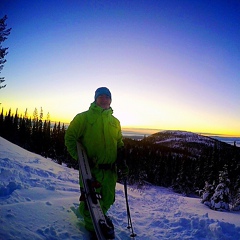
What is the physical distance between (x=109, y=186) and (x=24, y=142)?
64.2 meters

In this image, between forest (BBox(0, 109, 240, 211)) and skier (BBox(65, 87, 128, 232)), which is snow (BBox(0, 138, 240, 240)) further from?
forest (BBox(0, 109, 240, 211))

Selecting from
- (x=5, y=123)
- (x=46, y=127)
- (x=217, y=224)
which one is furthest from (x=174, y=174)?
(x=217, y=224)

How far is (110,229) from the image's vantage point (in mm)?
3033

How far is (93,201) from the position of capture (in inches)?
132

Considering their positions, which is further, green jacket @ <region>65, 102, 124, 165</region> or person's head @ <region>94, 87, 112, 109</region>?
person's head @ <region>94, 87, 112, 109</region>

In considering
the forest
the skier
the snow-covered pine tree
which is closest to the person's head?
the skier

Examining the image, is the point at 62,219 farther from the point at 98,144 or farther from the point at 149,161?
the point at 149,161

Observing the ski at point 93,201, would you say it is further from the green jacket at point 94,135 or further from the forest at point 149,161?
the forest at point 149,161

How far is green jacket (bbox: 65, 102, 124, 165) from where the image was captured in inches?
144

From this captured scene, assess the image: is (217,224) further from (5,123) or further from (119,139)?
(5,123)

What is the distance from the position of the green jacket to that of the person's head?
0.52 feet

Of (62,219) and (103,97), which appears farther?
(103,97)

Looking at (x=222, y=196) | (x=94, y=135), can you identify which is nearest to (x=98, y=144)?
(x=94, y=135)

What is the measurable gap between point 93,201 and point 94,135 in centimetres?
118
